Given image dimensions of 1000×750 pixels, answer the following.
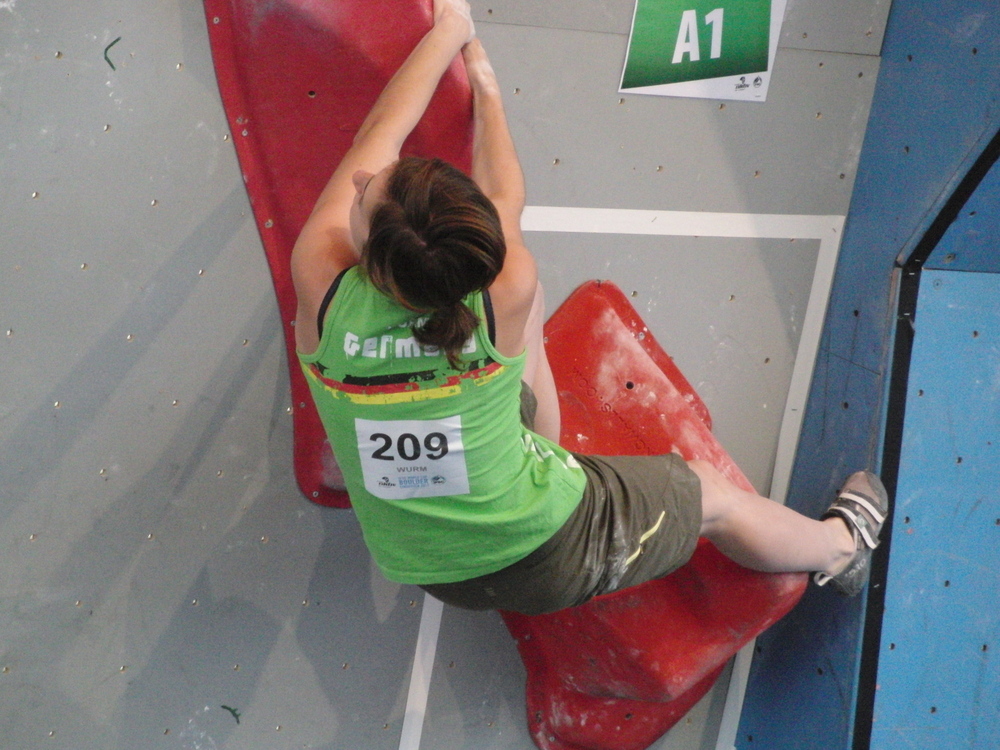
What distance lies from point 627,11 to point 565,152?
29 centimetres

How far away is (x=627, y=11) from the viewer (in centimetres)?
177

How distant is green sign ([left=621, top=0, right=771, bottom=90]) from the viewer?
179cm

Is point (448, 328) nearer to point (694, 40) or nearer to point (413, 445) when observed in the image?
point (413, 445)

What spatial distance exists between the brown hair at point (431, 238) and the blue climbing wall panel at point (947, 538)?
1223mm

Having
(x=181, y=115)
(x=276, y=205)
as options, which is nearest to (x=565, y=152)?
(x=276, y=205)

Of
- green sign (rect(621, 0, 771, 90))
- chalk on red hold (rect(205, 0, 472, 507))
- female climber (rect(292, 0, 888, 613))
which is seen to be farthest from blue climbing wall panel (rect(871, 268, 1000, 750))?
→ chalk on red hold (rect(205, 0, 472, 507))

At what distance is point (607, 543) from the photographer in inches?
57.6

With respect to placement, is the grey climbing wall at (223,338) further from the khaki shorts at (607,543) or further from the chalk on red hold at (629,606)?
the khaki shorts at (607,543)

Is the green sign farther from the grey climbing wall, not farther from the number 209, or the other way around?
the number 209

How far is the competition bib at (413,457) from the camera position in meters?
1.25

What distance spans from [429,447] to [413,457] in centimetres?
3

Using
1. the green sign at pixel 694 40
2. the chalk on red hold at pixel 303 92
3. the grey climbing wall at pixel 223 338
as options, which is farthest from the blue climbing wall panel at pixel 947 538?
the chalk on red hold at pixel 303 92

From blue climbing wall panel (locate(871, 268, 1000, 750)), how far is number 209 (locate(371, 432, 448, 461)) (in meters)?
1.13

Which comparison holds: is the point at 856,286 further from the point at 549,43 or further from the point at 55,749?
the point at 55,749
